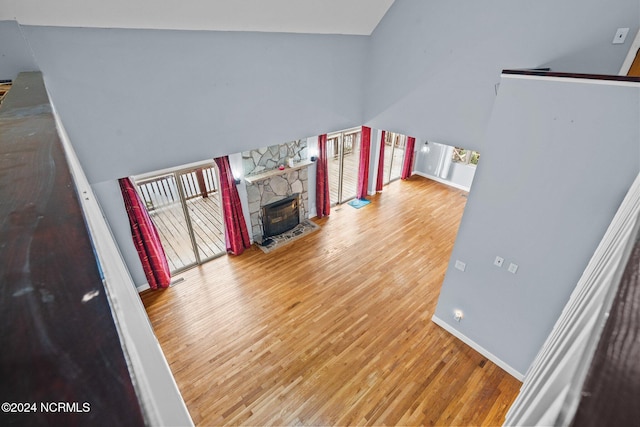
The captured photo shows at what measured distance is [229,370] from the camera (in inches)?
146

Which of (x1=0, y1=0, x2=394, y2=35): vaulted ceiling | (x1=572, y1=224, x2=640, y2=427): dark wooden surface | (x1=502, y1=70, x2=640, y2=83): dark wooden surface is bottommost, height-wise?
(x1=572, y1=224, x2=640, y2=427): dark wooden surface

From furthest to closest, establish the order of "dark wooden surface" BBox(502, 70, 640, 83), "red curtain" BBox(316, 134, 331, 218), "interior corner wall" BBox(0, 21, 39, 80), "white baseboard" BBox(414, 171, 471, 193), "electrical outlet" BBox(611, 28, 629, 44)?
"white baseboard" BBox(414, 171, 471, 193), "red curtain" BBox(316, 134, 331, 218), "electrical outlet" BBox(611, 28, 629, 44), "interior corner wall" BBox(0, 21, 39, 80), "dark wooden surface" BBox(502, 70, 640, 83)

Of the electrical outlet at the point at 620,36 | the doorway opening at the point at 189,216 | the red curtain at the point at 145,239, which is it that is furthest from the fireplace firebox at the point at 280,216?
the electrical outlet at the point at 620,36

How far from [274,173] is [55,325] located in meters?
5.64

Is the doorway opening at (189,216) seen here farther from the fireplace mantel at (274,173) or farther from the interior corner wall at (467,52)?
the interior corner wall at (467,52)

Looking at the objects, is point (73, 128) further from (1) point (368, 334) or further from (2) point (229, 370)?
(1) point (368, 334)

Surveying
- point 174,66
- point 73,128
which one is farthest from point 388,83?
point 73,128

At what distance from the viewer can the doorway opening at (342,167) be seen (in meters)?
7.07

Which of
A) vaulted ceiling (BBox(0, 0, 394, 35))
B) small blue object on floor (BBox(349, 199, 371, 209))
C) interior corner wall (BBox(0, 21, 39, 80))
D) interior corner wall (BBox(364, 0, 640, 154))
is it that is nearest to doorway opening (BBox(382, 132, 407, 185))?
small blue object on floor (BBox(349, 199, 371, 209))

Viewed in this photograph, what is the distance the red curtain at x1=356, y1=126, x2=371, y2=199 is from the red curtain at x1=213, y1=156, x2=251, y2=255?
3.38 metres

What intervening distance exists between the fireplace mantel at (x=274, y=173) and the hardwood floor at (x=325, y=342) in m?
1.47

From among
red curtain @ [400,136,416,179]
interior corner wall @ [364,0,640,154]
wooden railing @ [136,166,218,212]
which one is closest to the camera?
interior corner wall @ [364,0,640,154]

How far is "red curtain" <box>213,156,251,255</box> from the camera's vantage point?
16.3 feet

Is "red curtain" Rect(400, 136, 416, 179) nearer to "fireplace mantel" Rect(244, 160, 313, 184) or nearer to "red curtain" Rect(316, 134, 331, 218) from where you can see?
"red curtain" Rect(316, 134, 331, 218)
